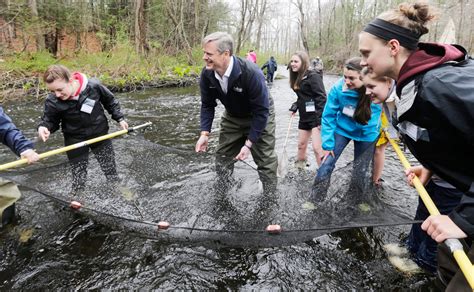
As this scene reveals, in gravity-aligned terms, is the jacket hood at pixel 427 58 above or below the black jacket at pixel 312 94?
above

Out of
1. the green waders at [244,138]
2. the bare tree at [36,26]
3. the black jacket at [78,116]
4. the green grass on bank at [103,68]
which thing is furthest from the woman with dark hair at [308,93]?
the bare tree at [36,26]

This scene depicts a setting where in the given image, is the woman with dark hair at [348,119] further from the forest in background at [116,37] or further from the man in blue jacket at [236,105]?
the forest in background at [116,37]

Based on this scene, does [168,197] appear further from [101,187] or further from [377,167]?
[377,167]

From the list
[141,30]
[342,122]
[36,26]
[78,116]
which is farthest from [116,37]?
[342,122]

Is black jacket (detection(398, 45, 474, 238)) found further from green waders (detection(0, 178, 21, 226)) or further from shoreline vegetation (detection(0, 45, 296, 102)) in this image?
shoreline vegetation (detection(0, 45, 296, 102))

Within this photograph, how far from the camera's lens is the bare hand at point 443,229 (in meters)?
1.31

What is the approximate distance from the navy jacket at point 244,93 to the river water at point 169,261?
4.38 ft

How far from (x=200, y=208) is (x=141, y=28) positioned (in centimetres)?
1440

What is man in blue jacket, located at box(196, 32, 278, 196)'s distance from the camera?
297cm

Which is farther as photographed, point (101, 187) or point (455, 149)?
point (101, 187)

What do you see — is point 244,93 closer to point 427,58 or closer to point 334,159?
point 334,159

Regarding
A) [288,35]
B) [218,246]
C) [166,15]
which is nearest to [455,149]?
[218,246]

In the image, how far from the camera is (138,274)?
2578 mm

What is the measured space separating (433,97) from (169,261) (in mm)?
2401
